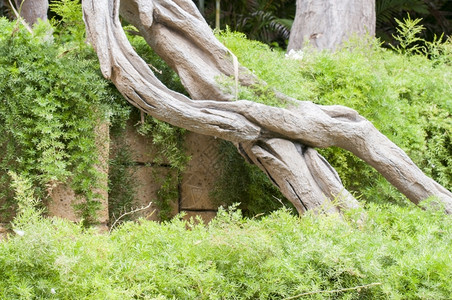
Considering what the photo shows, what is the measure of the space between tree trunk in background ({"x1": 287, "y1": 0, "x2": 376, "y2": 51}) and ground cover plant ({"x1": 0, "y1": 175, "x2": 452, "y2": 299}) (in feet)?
13.5

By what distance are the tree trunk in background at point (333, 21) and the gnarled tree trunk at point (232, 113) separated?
7.60 feet

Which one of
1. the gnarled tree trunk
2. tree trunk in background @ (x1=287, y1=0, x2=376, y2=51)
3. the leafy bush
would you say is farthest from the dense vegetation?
tree trunk in background @ (x1=287, y1=0, x2=376, y2=51)

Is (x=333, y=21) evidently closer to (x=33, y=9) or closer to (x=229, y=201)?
(x=229, y=201)

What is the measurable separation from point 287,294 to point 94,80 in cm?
237

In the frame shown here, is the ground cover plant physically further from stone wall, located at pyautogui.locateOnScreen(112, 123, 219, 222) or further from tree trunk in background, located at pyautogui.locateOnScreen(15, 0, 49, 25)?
tree trunk in background, located at pyautogui.locateOnScreen(15, 0, 49, 25)

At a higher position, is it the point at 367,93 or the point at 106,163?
the point at 367,93

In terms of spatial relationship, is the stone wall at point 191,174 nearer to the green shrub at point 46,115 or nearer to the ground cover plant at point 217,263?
the green shrub at point 46,115

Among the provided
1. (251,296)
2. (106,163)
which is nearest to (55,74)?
(106,163)

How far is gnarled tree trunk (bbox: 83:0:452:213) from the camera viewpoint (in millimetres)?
3725

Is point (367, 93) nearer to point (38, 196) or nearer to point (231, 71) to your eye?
point (231, 71)

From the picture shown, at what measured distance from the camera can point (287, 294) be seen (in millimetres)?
2283

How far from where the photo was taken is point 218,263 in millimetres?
2383

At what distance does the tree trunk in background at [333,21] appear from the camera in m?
6.50

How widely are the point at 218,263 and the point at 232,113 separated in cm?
165
